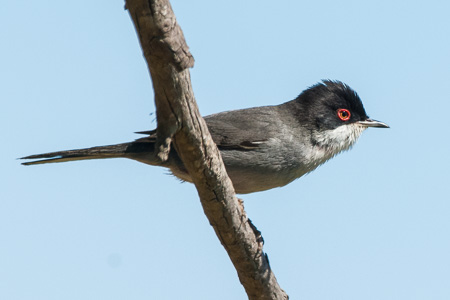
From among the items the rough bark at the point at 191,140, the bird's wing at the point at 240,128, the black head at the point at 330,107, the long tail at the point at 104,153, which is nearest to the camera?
the rough bark at the point at 191,140

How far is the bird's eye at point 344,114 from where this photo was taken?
8484mm

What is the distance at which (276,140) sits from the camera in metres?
7.56

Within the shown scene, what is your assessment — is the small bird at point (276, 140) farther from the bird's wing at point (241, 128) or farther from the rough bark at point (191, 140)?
the rough bark at point (191, 140)

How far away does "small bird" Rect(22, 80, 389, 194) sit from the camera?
22.5ft

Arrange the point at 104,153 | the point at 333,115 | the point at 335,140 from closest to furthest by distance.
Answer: the point at 104,153 → the point at 335,140 → the point at 333,115

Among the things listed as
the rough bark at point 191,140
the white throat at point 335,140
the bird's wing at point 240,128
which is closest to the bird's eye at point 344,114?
the white throat at point 335,140

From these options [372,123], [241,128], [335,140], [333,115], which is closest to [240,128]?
[241,128]

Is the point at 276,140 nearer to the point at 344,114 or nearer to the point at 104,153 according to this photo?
the point at 344,114

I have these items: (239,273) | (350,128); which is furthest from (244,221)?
(350,128)

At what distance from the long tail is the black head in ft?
7.61

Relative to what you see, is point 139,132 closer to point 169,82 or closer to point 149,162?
point 149,162

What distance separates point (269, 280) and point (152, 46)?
3289 millimetres

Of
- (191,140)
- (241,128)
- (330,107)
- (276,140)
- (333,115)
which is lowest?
(191,140)

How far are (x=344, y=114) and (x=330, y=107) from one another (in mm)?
220
